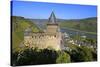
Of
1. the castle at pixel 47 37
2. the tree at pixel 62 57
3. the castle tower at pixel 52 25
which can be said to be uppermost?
the castle tower at pixel 52 25

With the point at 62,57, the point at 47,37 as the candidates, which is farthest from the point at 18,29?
the point at 62,57

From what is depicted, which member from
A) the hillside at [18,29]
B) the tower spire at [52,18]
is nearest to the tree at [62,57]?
the tower spire at [52,18]

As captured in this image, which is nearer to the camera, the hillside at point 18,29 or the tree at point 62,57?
the hillside at point 18,29

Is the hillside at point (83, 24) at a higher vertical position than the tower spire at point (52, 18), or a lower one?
lower

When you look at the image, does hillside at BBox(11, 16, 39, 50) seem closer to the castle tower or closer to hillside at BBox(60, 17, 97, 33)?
the castle tower

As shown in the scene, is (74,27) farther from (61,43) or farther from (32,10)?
(32,10)

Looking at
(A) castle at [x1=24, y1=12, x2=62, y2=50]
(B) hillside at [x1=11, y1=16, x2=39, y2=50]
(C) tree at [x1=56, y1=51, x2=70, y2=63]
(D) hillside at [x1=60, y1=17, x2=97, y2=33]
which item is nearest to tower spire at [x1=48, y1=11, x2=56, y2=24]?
(A) castle at [x1=24, y1=12, x2=62, y2=50]

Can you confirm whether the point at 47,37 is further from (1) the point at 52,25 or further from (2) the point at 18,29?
(2) the point at 18,29

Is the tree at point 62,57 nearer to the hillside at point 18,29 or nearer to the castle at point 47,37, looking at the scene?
the castle at point 47,37
